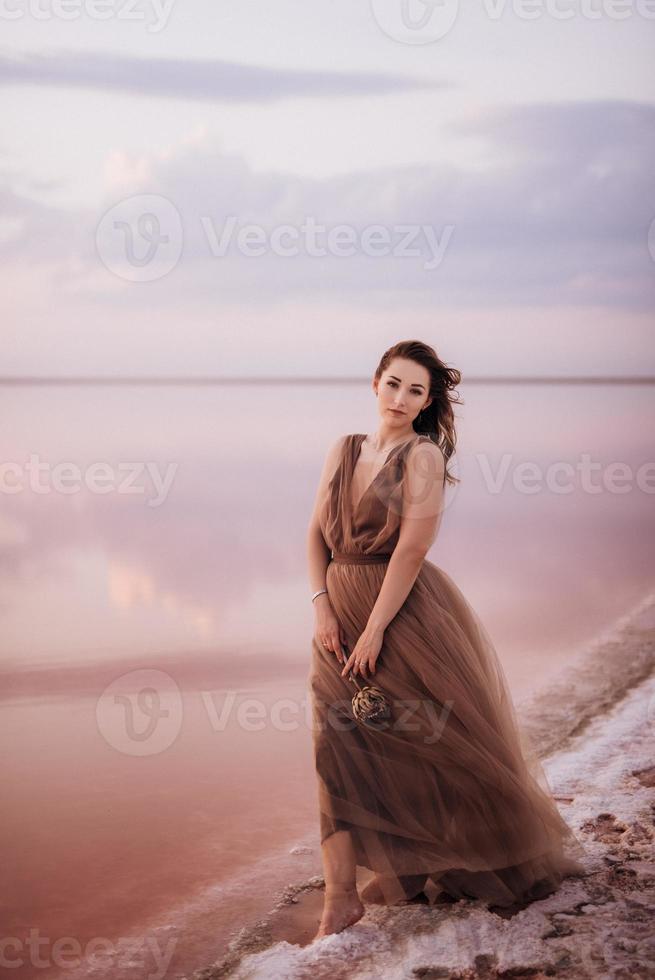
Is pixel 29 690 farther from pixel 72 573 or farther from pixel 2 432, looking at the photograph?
pixel 2 432

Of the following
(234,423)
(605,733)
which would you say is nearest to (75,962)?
(605,733)

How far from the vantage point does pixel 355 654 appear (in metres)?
1.90

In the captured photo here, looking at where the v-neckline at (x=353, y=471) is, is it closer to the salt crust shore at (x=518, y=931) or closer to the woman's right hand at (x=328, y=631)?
the woman's right hand at (x=328, y=631)

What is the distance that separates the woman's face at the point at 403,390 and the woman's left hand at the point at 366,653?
379 mm

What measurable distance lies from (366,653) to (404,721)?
0.45 ft

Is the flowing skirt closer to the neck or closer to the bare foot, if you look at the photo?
the bare foot

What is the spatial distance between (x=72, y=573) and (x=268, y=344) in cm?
1113

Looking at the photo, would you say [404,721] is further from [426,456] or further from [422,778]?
[426,456]

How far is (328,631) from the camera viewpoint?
1.93 m

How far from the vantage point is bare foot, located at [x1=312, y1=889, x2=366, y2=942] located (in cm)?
183

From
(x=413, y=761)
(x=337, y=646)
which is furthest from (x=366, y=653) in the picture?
(x=413, y=761)

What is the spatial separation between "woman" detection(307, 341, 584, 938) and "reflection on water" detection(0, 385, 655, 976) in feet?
1.00

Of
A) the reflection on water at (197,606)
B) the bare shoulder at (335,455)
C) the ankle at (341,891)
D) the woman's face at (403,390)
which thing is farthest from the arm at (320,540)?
the reflection on water at (197,606)

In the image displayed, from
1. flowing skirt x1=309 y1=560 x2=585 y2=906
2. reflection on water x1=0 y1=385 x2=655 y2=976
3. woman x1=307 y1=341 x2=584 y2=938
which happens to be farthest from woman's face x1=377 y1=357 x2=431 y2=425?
reflection on water x1=0 y1=385 x2=655 y2=976
